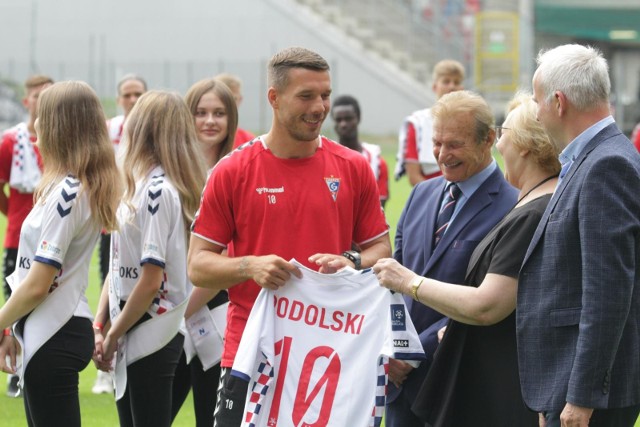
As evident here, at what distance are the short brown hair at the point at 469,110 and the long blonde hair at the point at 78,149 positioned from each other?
4.92ft

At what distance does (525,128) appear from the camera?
439cm

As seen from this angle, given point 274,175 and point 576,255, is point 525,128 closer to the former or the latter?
point 576,255

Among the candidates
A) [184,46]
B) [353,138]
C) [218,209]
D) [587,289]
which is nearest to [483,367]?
[587,289]

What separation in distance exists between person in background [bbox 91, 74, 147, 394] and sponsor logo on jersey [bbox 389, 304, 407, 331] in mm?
4365

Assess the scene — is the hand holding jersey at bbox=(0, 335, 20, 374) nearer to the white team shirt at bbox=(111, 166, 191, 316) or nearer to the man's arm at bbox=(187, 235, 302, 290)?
the white team shirt at bbox=(111, 166, 191, 316)

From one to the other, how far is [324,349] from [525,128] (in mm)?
1182

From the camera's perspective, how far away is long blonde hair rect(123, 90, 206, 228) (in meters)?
5.55

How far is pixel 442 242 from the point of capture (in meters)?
4.82

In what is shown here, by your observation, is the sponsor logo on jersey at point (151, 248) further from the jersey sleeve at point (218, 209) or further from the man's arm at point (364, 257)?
the man's arm at point (364, 257)

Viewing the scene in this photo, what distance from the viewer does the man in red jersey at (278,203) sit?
467 cm

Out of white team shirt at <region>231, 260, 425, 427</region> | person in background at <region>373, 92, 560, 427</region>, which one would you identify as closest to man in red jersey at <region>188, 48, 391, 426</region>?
white team shirt at <region>231, 260, 425, 427</region>

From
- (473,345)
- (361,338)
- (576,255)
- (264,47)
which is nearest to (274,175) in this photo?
(361,338)

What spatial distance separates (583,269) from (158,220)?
232cm

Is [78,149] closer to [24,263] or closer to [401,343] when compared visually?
[24,263]
